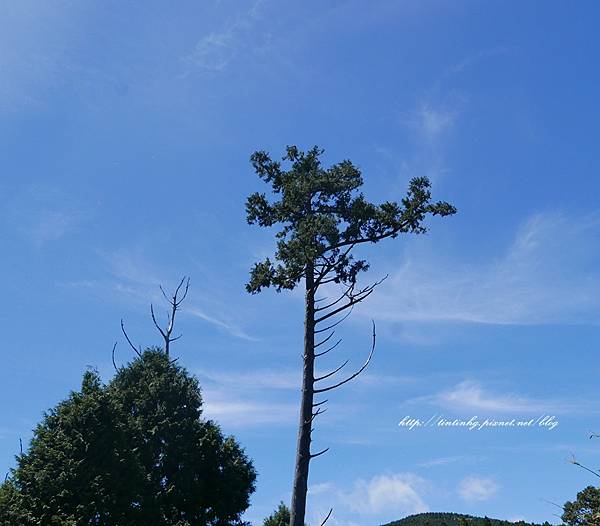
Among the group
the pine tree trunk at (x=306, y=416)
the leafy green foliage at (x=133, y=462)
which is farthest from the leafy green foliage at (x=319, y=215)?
the leafy green foliage at (x=133, y=462)

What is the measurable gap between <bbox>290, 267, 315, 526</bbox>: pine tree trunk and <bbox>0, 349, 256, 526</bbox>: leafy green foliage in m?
9.52

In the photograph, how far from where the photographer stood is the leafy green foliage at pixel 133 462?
20.5m

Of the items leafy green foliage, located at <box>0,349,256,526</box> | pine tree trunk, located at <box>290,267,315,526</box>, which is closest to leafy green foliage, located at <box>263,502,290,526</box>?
leafy green foliage, located at <box>0,349,256,526</box>

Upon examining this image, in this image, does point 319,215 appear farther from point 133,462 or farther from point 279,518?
point 279,518

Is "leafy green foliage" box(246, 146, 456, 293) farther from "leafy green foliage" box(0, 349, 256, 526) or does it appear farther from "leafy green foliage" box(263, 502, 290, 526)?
"leafy green foliage" box(263, 502, 290, 526)

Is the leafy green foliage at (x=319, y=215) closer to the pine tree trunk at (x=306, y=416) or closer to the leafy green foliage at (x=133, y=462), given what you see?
the pine tree trunk at (x=306, y=416)

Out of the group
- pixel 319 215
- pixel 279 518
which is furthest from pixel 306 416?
pixel 279 518

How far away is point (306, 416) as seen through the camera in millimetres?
15672

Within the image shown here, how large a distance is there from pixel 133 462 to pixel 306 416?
11.3 metres

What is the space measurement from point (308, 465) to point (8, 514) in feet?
39.0

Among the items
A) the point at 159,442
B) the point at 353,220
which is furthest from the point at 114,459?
the point at 353,220

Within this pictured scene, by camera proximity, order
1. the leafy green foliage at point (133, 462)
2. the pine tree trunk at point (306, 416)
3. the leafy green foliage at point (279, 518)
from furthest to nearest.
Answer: the leafy green foliage at point (279, 518)
the leafy green foliage at point (133, 462)
the pine tree trunk at point (306, 416)

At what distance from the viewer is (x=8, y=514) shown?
19.9 metres

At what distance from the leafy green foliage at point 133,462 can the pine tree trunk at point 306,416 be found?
375 inches
